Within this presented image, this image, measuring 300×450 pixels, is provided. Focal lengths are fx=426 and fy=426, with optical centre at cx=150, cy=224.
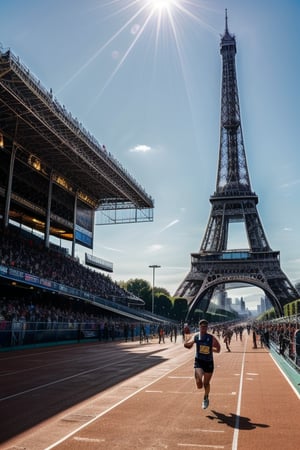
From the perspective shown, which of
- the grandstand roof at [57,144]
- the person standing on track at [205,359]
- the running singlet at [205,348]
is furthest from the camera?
the grandstand roof at [57,144]

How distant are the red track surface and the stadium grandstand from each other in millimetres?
20042

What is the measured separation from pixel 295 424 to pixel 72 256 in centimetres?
4988

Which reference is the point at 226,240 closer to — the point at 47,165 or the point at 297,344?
the point at 47,165

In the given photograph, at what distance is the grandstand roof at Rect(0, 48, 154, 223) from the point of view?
33.1 meters

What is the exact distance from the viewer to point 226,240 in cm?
10488

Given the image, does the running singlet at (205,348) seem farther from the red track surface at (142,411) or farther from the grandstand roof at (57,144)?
the grandstand roof at (57,144)

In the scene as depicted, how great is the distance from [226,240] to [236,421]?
97769 millimetres

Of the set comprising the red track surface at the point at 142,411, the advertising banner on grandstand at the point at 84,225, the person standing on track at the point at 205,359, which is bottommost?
the red track surface at the point at 142,411

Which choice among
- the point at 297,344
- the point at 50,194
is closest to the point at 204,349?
the point at 297,344

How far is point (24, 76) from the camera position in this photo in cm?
3203

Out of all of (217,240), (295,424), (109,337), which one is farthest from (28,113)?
(217,240)

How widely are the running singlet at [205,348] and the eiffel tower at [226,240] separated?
7417 centimetres

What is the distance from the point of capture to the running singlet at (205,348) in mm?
9750

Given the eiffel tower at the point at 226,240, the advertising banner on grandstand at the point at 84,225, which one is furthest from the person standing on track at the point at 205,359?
the eiffel tower at the point at 226,240
